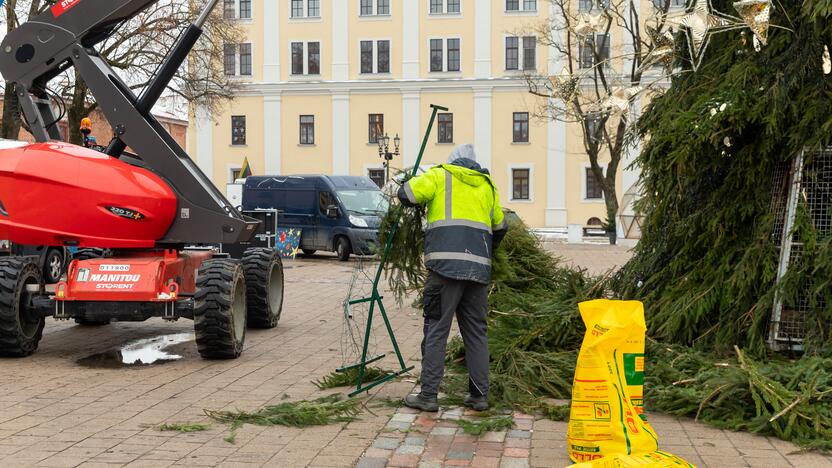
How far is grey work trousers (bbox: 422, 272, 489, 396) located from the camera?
668cm

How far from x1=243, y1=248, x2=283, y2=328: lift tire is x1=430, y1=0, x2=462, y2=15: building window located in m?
44.5

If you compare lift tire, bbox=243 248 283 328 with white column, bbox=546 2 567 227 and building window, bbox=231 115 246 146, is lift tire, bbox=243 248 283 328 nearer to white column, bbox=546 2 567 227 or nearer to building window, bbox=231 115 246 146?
white column, bbox=546 2 567 227

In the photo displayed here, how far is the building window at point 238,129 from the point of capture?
5612cm

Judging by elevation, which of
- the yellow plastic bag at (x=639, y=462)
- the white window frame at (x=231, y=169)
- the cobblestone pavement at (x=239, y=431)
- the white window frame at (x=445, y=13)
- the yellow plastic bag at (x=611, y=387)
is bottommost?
the cobblestone pavement at (x=239, y=431)

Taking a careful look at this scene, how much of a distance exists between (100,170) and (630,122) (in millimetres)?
4976

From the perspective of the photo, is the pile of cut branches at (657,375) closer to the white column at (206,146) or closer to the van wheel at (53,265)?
the van wheel at (53,265)

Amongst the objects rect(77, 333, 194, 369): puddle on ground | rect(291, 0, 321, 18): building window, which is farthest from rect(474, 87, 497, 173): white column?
rect(77, 333, 194, 369): puddle on ground

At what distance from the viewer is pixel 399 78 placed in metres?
54.5

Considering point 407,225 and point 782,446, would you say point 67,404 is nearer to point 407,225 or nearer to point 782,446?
point 407,225

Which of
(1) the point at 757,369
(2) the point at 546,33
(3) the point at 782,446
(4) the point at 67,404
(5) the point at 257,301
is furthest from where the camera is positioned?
(2) the point at 546,33

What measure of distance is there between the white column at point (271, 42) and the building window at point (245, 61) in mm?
979

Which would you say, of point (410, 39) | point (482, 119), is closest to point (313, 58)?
point (410, 39)

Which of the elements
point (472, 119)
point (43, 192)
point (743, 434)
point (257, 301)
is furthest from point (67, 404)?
point (472, 119)

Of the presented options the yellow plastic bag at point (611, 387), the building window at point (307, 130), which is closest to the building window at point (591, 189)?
the building window at point (307, 130)
